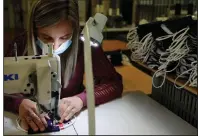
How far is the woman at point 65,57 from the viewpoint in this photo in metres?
0.56

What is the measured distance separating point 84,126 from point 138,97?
28cm

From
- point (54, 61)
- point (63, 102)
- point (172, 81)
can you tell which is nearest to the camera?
point (54, 61)

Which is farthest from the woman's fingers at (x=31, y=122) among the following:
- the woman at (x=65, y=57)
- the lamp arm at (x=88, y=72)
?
the lamp arm at (x=88, y=72)

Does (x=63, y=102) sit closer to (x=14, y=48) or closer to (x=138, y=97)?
(x=14, y=48)

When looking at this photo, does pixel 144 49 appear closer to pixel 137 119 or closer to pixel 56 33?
pixel 137 119

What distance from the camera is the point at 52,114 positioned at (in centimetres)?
65

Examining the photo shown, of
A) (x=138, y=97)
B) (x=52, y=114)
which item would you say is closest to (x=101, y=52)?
(x=52, y=114)

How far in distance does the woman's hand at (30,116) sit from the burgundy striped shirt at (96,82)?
0.02m

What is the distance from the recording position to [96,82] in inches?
27.3

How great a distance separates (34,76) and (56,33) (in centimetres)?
11

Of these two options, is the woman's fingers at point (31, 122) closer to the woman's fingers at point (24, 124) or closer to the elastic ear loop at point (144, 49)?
the woman's fingers at point (24, 124)

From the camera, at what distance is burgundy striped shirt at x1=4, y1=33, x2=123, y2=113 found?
1.95 feet

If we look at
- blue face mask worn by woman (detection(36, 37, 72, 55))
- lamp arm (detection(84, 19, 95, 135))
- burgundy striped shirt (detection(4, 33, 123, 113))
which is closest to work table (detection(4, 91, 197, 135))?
burgundy striped shirt (detection(4, 33, 123, 113))

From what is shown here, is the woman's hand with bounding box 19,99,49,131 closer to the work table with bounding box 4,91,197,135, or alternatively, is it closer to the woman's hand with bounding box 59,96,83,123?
the woman's hand with bounding box 59,96,83,123
